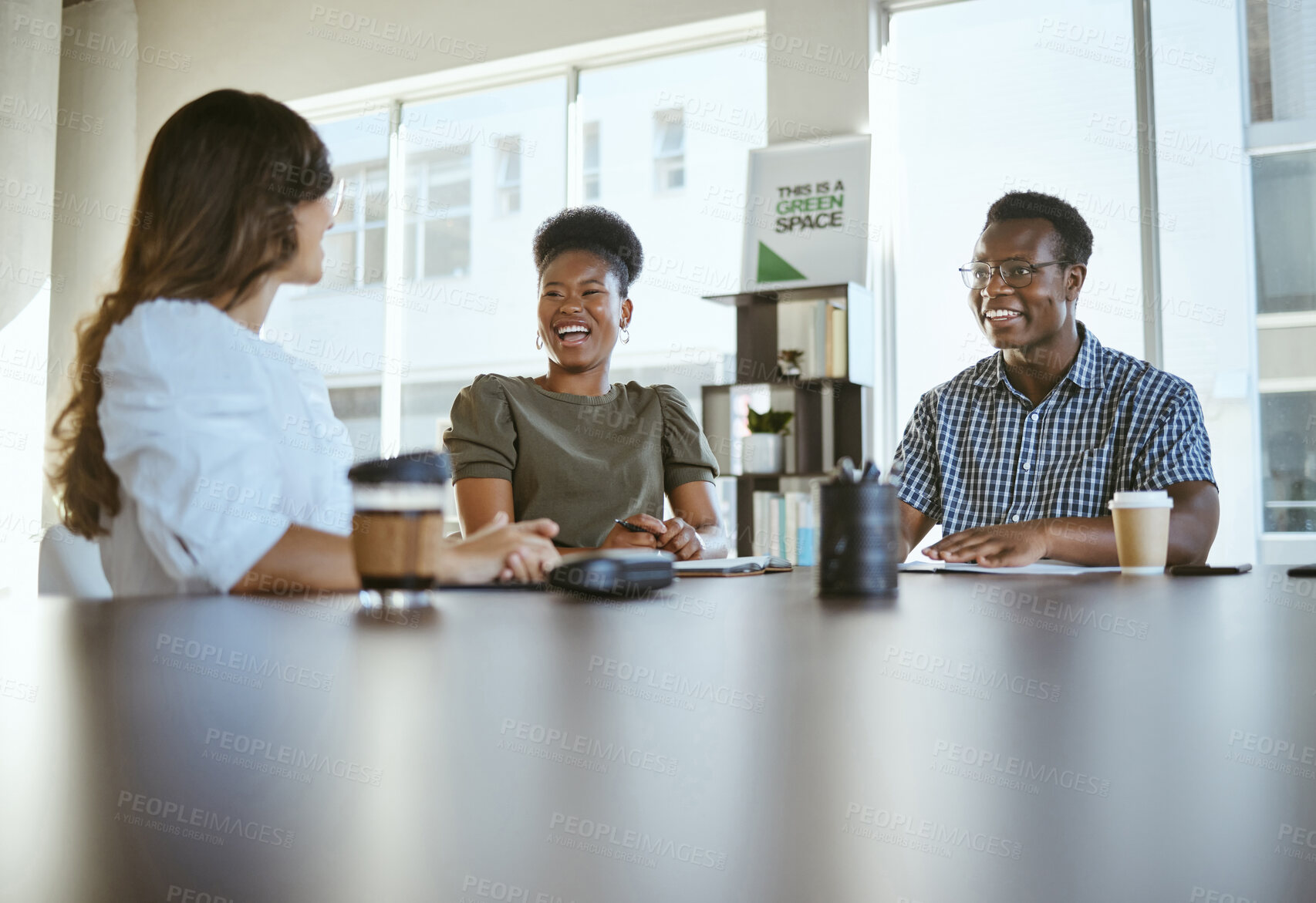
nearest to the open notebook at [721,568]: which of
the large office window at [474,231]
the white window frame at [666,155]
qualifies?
the white window frame at [666,155]

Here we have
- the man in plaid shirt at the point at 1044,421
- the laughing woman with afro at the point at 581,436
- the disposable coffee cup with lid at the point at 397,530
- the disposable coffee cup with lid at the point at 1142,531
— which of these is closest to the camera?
the disposable coffee cup with lid at the point at 397,530

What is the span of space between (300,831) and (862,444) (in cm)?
403

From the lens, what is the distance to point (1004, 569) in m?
1.47

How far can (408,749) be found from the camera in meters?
0.36

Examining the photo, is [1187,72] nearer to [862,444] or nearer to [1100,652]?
[862,444]

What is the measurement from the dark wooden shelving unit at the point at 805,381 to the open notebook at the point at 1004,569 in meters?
2.59

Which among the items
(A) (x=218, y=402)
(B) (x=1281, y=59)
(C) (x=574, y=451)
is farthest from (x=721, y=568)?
(B) (x=1281, y=59)

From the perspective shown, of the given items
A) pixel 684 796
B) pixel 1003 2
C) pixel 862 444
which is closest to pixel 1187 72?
pixel 1003 2

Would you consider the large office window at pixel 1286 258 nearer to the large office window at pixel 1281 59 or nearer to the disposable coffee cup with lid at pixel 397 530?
the large office window at pixel 1281 59

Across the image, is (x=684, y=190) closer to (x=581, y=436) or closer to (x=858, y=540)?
(x=581, y=436)

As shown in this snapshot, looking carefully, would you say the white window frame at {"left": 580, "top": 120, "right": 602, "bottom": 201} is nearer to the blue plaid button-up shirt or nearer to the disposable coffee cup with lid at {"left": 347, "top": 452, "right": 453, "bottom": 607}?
the blue plaid button-up shirt

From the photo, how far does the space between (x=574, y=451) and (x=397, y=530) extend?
1269 millimetres

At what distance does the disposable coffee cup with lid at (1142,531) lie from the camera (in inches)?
56.2

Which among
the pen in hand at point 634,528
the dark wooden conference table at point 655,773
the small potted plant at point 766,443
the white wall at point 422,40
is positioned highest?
the white wall at point 422,40
